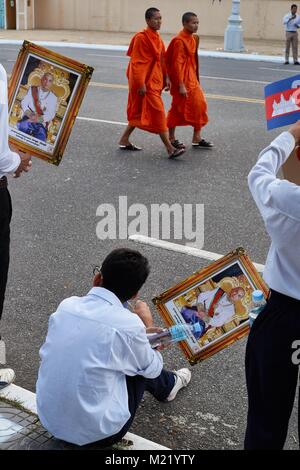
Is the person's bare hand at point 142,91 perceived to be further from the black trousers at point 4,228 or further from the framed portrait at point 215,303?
the framed portrait at point 215,303

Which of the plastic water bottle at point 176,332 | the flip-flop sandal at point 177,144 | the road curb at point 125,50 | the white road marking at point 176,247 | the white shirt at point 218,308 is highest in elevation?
the white shirt at point 218,308

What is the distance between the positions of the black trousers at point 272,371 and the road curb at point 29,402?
582mm

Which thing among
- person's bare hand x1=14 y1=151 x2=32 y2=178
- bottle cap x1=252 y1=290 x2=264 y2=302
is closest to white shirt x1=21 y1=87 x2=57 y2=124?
person's bare hand x1=14 y1=151 x2=32 y2=178

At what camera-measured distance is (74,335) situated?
2.87m

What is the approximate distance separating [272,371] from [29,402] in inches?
54.9

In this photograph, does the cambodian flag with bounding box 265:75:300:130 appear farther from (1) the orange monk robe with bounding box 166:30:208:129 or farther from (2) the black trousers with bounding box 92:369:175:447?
(1) the orange monk robe with bounding box 166:30:208:129

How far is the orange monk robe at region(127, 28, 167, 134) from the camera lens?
870 centimetres

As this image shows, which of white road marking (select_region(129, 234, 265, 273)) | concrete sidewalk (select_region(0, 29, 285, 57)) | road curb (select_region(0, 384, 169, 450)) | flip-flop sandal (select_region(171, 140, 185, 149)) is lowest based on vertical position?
concrete sidewalk (select_region(0, 29, 285, 57))

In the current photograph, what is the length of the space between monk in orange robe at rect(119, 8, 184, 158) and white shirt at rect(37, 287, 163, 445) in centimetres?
590

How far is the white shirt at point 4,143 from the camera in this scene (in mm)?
3500

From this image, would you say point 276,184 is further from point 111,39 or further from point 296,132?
point 111,39

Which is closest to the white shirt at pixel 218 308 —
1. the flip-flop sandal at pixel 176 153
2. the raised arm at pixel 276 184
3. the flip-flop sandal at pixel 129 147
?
the raised arm at pixel 276 184

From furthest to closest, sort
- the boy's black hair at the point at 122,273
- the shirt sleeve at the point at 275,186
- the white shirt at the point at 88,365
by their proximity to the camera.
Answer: the boy's black hair at the point at 122,273, the white shirt at the point at 88,365, the shirt sleeve at the point at 275,186
